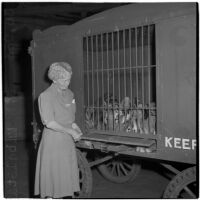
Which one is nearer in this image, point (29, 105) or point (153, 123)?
point (153, 123)

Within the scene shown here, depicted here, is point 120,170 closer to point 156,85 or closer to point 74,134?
point 74,134

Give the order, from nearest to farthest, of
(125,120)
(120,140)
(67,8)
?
1. (120,140)
2. (125,120)
3. (67,8)

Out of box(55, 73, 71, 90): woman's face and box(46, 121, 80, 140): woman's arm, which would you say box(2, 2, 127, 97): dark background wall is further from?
box(46, 121, 80, 140): woman's arm

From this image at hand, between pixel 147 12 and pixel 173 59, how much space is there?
597 mm

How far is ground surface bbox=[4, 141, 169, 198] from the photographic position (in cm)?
450

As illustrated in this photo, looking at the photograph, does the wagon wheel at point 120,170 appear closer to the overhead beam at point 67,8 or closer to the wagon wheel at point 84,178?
the wagon wheel at point 84,178

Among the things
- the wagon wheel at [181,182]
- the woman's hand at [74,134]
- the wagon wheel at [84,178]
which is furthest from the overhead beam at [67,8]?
the wagon wheel at [181,182]

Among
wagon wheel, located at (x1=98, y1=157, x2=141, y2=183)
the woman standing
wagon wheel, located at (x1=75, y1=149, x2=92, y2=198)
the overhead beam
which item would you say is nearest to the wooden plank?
the woman standing

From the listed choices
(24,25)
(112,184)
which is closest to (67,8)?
(24,25)

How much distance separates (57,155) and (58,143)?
4.9 inches

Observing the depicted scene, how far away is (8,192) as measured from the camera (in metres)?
4.32

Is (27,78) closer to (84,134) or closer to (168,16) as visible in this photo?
(84,134)

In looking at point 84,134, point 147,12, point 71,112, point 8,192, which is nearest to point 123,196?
point 84,134

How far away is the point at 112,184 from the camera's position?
5023mm
